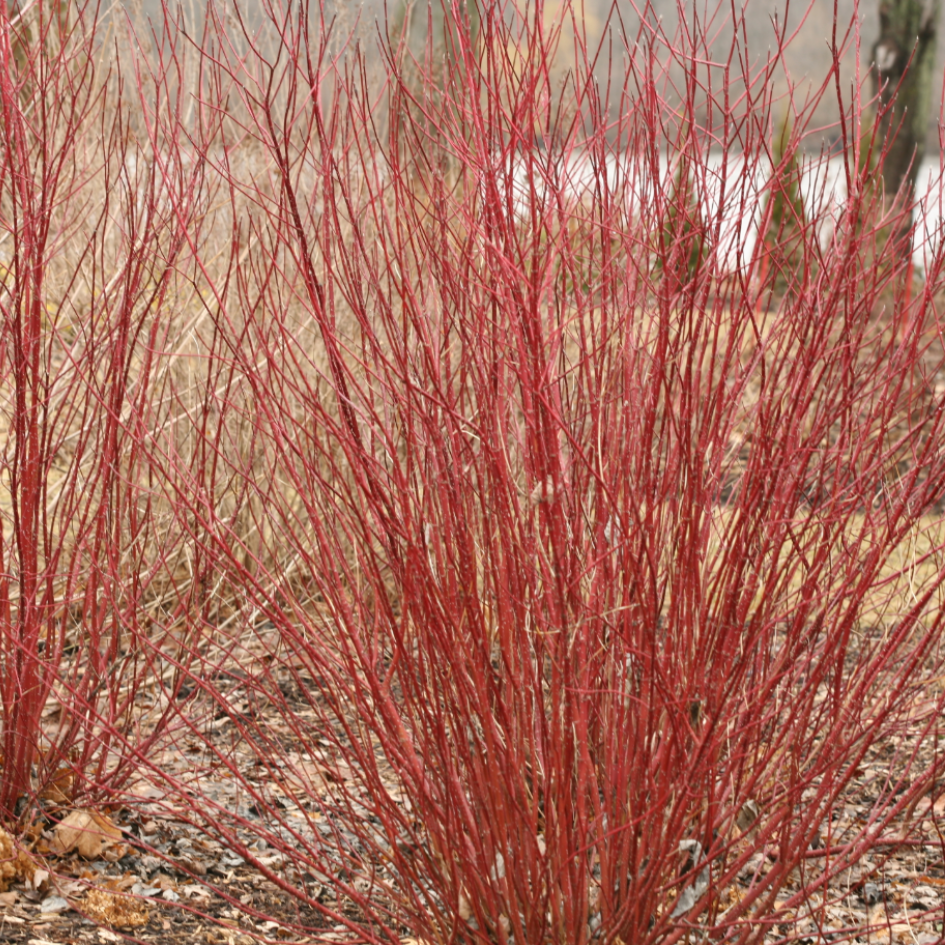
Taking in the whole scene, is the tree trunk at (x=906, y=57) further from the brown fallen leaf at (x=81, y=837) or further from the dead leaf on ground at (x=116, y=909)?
the dead leaf on ground at (x=116, y=909)

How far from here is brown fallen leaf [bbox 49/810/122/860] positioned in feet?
9.57

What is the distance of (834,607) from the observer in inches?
81.6

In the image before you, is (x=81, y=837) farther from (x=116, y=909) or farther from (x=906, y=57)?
(x=906, y=57)

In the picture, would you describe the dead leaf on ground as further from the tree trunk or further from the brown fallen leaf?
the tree trunk

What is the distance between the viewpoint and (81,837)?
293cm

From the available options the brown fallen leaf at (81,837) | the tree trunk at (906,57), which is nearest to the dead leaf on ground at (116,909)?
the brown fallen leaf at (81,837)

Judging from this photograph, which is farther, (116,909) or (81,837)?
(81,837)

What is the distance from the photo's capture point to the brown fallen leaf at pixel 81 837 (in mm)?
2916

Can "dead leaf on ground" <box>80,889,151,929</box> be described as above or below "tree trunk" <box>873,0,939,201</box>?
below

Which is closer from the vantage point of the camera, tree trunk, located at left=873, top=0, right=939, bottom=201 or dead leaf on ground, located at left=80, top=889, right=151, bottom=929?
dead leaf on ground, located at left=80, top=889, right=151, bottom=929

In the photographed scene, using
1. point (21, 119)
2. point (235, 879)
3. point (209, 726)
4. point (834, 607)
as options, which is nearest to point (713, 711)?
point (834, 607)

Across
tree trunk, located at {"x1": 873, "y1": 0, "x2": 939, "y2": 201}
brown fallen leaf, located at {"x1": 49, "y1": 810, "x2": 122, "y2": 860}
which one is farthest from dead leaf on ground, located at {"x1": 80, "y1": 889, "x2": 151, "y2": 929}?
tree trunk, located at {"x1": 873, "y1": 0, "x2": 939, "y2": 201}

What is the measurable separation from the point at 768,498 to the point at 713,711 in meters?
0.41

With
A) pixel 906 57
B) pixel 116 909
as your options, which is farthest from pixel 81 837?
pixel 906 57
